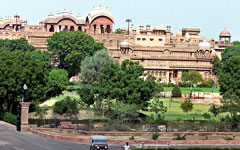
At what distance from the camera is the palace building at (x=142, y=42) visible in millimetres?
106875

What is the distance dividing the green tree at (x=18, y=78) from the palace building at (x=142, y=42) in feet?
136

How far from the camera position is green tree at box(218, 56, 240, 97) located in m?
74.0

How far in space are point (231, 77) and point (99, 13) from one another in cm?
4788

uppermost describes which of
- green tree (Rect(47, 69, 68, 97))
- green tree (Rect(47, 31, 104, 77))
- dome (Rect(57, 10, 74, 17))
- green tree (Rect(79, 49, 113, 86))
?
dome (Rect(57, 10, 74, 17))

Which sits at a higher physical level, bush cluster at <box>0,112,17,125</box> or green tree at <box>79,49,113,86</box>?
green tree at <box>79,49,113,86</box>

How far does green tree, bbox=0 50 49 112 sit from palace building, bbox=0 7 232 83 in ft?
136

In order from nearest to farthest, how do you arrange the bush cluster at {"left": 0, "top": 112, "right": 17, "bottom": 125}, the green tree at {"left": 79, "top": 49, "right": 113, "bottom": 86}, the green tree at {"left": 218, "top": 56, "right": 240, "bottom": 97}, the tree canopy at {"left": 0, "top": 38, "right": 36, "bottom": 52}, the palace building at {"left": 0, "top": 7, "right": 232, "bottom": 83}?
the bush cluster at {"left": 0, "top": 112, "right": 17, "bottom": 125} → the green tree at {"left": 79, "top": 49, "right": 113, "bottom": 86} → the green tree at {"left": 218, "top": 56, "right": 240, "bottom": 97} → the tree canopy at {"left": 0, "top": 38, "right": 36, "bottom": 52} → the palace building at {"left": 0, "top": 7, "right": 232, "bottom": 83}

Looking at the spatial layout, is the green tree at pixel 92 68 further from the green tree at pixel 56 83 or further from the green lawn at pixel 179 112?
the green lawn at pixel 179 112

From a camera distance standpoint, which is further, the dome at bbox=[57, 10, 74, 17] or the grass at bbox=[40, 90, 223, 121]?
the dome at bbox=[57, 10, 74, 17]

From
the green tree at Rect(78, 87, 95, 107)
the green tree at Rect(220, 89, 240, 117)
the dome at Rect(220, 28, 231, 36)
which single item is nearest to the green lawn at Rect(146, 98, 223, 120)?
the green tree at Rect(220, 89, 240, 117)

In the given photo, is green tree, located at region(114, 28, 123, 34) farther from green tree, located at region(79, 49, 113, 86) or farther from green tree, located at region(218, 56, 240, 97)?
green tree, located at region(79, 49, 113, 86)

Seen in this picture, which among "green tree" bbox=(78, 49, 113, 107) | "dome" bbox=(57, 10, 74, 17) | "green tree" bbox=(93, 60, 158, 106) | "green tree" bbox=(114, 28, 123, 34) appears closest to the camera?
"green tree" bbox=(93, 60, 158, 106)

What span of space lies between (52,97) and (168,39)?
183ft

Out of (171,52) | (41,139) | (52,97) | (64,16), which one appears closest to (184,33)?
(171,52)
